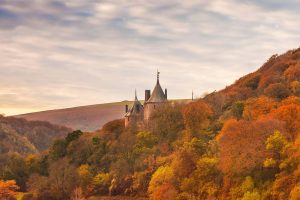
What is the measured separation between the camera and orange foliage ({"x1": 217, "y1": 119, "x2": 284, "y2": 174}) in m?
66.1

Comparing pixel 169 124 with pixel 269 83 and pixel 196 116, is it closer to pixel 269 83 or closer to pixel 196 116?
pixel 196 116

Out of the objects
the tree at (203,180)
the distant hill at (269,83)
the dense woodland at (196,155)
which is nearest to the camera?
the dense woodland at (196,155)

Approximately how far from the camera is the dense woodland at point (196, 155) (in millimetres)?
65750

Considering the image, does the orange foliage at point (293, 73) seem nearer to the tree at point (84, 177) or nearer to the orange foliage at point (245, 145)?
the tree at point (84, 177)

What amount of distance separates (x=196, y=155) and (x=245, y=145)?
10.7 metres

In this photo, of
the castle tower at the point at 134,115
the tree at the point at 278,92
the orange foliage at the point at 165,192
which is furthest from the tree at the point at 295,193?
the castle tower at the point at 134,115

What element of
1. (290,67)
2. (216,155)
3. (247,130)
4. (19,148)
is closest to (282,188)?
(247,130)

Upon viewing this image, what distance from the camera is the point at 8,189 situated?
10375 centimetres

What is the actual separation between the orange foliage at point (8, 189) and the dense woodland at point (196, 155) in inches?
→ 6.2

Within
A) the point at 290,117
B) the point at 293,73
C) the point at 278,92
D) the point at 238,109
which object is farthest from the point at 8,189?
the point at 293,73

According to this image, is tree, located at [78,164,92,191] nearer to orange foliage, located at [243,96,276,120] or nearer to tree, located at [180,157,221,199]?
orange foliage, located at [243,96,276,120]

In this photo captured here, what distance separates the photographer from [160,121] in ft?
330

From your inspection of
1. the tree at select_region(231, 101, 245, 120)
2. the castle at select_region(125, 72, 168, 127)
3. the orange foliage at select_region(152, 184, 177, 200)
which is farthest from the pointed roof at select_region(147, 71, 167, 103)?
the orange foliage at select_region(152, 184, 177, 200)

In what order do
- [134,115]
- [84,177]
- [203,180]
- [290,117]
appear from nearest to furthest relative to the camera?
[203,180]
[290,117]
[84,177]
[134,115]
